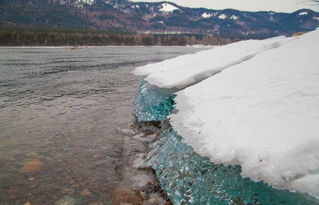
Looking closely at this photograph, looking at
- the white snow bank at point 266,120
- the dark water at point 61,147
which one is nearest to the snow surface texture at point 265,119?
the white snow bank at point 266,120

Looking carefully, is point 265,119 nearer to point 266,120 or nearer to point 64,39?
point 266,120

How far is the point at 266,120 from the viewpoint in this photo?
4117mm

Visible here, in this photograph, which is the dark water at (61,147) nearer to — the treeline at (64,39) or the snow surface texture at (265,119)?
the snow surface texture at (265,119)

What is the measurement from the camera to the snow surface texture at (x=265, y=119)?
3051 millimetres

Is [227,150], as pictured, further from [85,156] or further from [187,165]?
Result: [85,156]

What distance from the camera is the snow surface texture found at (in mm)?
3051

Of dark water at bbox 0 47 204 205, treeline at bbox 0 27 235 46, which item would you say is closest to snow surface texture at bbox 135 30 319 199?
dark water at bbox 0 47 204 205

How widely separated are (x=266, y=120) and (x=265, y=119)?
0.17ft

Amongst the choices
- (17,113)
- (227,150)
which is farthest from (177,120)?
(17,113)

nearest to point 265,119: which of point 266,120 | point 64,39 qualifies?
point 266,120

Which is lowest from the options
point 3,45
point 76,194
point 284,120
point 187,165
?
point 76,194

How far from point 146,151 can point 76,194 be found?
7.71 feet

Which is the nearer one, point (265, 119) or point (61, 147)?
point (265, 119)

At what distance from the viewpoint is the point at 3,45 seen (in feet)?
300
